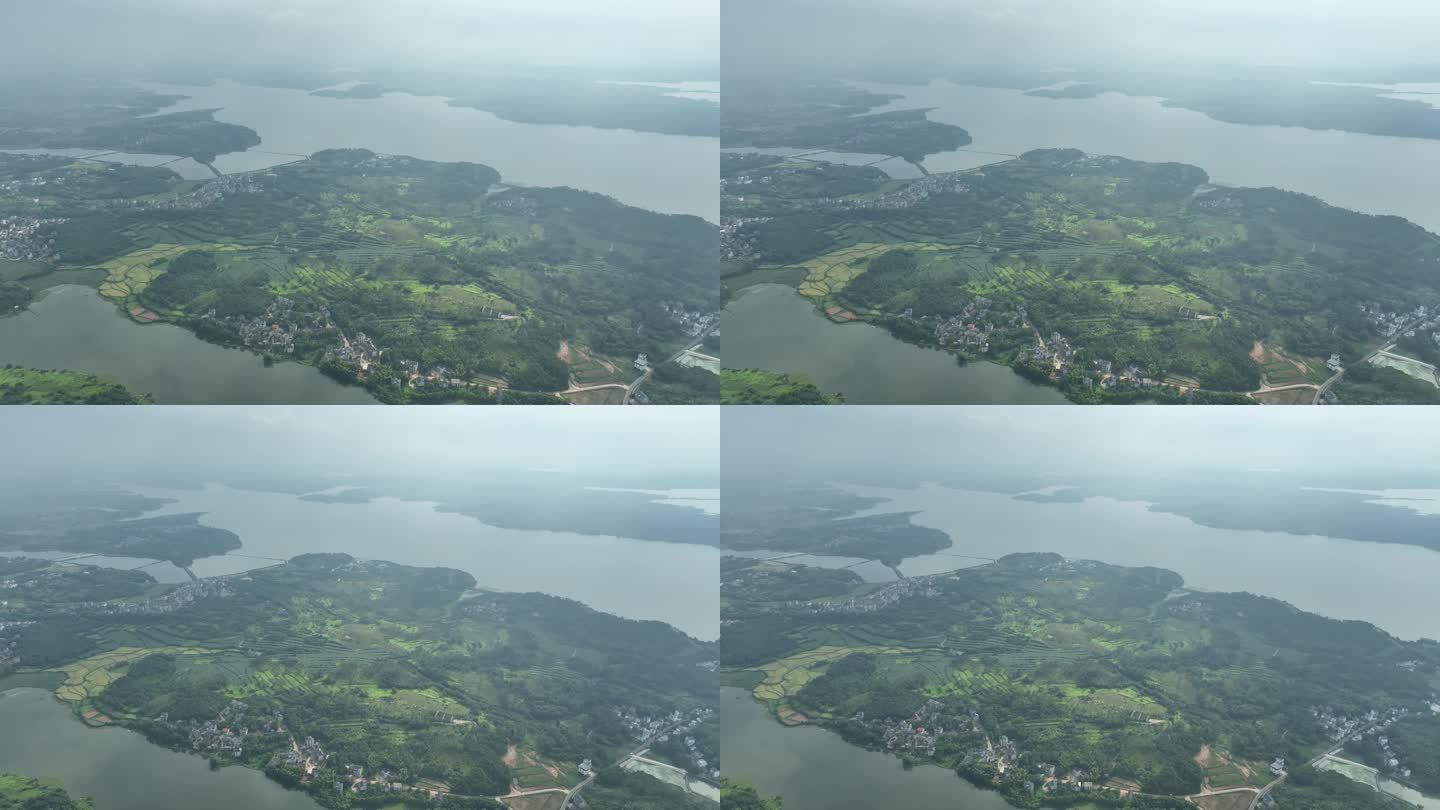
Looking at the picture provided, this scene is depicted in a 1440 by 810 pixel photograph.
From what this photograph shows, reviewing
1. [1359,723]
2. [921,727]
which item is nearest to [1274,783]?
[1359,723]

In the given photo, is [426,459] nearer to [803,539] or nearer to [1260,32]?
[803,539]

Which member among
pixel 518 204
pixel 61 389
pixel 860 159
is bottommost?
pixel 61 389

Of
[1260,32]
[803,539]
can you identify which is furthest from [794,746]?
[1260,32]

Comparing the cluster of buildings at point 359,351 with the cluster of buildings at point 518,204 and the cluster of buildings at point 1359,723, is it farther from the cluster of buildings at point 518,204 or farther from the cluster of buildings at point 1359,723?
the cluster of buildings at point 1359,723

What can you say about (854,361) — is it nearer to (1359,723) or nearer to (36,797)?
(1359,723)

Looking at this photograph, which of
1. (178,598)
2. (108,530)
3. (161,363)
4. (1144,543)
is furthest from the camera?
(108,530)

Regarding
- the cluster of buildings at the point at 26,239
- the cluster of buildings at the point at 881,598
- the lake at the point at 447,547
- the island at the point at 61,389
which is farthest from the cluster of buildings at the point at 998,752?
the cluster of buildings at the point at 26,239
